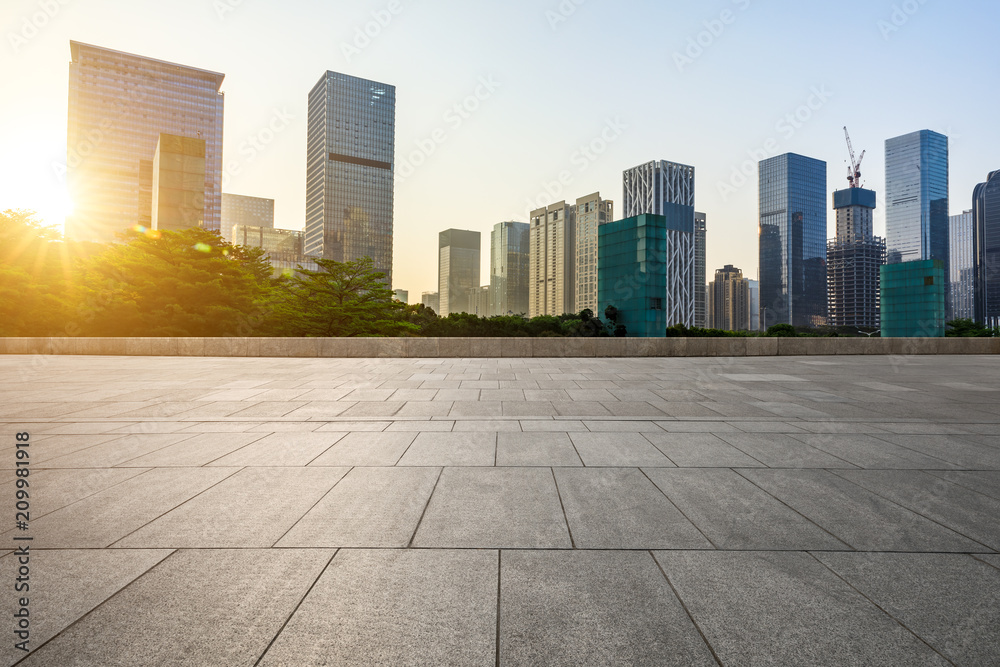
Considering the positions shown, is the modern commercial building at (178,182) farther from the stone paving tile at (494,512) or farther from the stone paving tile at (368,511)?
the stone paving tile at (494,512)

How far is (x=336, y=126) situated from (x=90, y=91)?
7450 cm

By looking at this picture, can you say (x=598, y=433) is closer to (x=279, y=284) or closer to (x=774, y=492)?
(x=774, y=492)

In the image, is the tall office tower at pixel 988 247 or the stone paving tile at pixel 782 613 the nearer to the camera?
the stone paving tile at pixel 782 613

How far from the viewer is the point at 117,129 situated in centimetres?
16388

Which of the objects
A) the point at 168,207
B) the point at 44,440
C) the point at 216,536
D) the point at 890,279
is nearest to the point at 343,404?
the point at 44,440

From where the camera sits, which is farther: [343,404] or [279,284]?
[279,284]

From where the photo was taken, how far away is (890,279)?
115m

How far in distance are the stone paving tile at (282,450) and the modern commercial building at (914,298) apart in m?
134

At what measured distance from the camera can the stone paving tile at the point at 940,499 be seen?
391 cm

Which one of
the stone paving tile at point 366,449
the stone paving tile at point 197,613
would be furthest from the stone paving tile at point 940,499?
the stone paving tile at point 366,449

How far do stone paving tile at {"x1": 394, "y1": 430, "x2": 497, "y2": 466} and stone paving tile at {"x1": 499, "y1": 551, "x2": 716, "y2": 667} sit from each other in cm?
239

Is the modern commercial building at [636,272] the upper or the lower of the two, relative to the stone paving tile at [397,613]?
upper

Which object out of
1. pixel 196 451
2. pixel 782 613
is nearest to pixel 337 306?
pixel 196 451

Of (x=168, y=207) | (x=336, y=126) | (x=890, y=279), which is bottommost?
(x=890, y=279)
